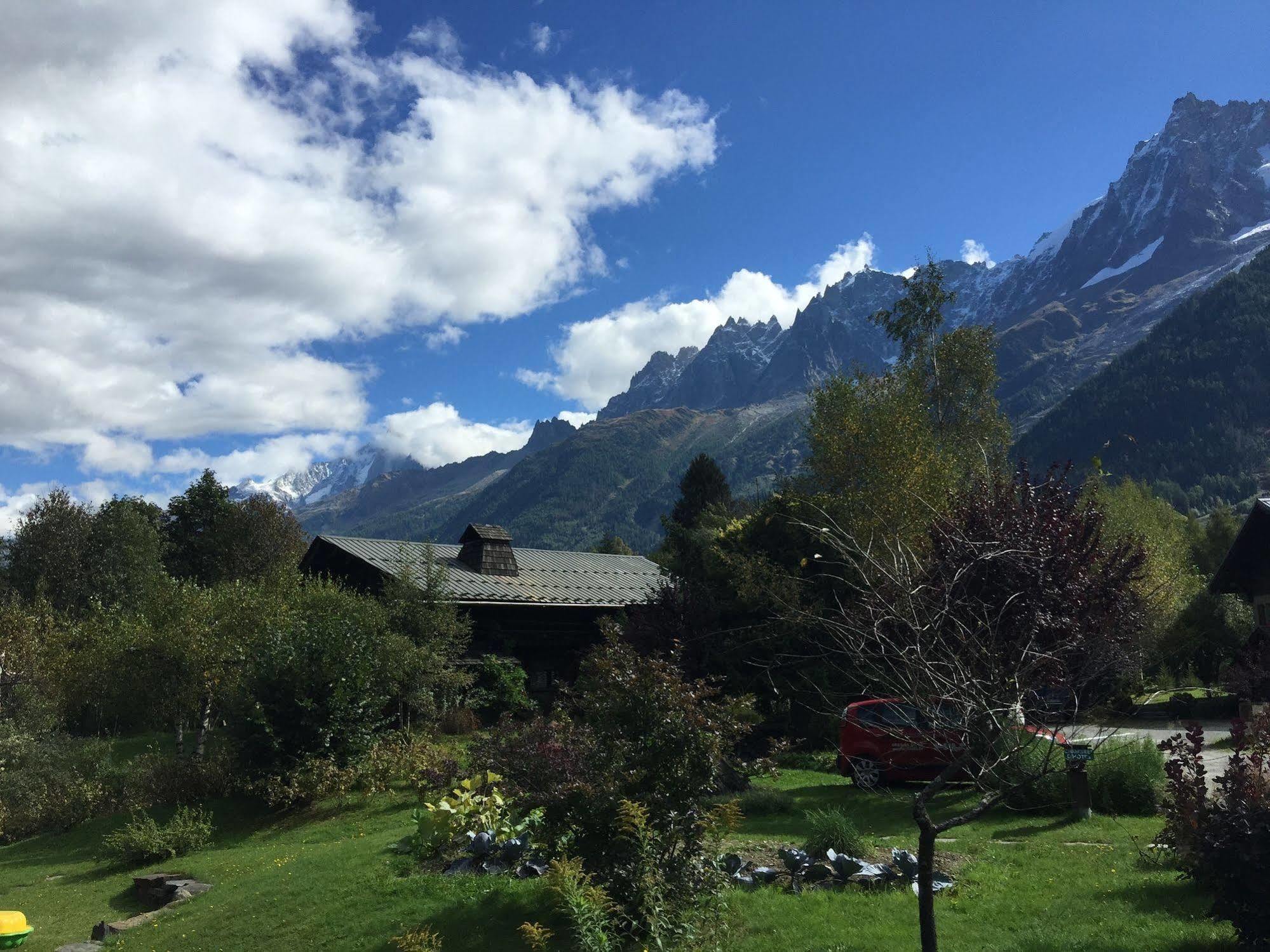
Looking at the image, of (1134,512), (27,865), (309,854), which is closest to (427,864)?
(309,854)

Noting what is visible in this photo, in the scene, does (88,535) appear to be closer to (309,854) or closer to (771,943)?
(309,854)

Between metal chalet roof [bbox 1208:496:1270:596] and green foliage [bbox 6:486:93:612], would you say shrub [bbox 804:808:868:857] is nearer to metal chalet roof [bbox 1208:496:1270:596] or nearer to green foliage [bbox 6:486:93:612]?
metal chalet roof [bbox 1208:496:1270:596]

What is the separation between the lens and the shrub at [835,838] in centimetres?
855

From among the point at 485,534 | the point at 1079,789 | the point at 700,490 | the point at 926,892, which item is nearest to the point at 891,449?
the point at 1079,789

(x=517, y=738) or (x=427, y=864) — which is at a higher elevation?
(x=517, y=738)

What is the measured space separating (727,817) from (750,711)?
3.85 feet

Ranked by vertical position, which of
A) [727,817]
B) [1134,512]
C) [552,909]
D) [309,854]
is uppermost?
[1134,512]

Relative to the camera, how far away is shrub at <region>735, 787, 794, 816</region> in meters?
11.7

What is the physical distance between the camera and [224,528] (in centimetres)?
4438

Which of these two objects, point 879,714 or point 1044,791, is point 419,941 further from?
point 879,714

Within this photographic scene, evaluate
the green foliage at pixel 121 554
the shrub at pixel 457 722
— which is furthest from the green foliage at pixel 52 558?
the shrub at pixel 457 722

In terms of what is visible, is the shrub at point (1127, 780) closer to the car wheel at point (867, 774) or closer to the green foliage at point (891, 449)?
the car wheel at point (867, 774)

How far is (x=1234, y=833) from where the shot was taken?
18.2 feet

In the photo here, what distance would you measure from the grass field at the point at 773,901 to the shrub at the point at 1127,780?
62cm
